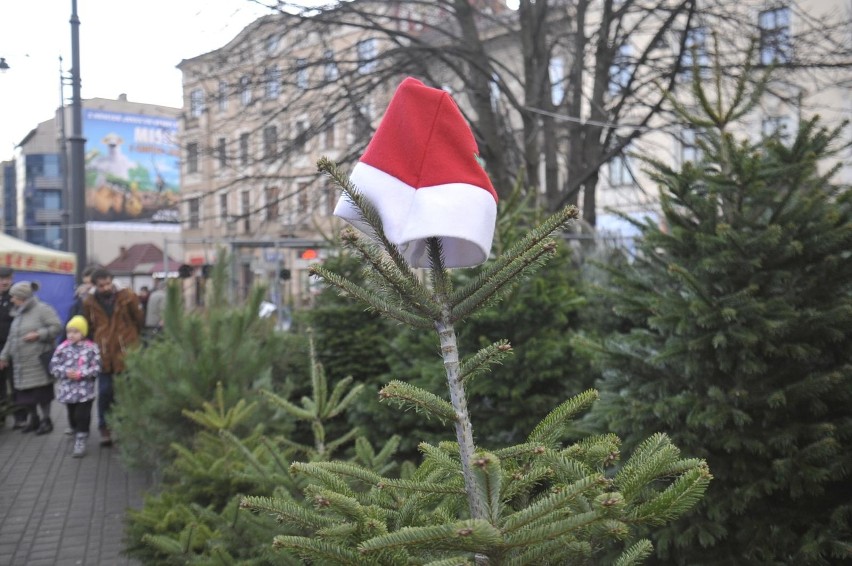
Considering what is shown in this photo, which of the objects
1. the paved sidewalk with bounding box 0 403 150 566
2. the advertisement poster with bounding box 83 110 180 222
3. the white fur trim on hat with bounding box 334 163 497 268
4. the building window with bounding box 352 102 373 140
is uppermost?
the advertisement poster with bounding box 83 110 180 222

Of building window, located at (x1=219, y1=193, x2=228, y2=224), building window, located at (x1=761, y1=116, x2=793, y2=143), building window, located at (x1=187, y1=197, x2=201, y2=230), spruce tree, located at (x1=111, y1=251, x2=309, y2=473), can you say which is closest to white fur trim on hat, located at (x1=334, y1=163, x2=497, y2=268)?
building window, located at (x1=761, y1=116, x2=793, y2=143)

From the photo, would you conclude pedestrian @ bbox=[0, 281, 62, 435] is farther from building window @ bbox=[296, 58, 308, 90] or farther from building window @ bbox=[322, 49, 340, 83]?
building window @ bbox=[322, 49, 340, 83]

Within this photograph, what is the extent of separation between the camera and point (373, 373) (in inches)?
288

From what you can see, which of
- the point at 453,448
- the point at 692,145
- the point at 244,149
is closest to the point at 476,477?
the point at 453,448

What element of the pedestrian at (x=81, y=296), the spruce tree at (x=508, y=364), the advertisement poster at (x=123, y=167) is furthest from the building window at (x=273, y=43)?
the advertisement poster at (x=123, y=167)

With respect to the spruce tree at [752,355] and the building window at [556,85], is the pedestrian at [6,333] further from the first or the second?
the building window at [556,85]

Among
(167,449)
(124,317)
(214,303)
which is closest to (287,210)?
(124,317)

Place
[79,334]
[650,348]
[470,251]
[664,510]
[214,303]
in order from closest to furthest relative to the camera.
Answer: [664,510]
[470,251]
[650,348]
[214,303]
[79,334]

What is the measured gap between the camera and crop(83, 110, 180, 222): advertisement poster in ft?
172

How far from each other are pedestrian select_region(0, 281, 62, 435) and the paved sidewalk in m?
0.39

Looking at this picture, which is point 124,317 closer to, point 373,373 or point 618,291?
point 373,373

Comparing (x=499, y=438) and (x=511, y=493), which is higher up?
(x=511, y=493)

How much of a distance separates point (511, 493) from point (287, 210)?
11.2 metres

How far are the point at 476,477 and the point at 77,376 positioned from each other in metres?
7.13
